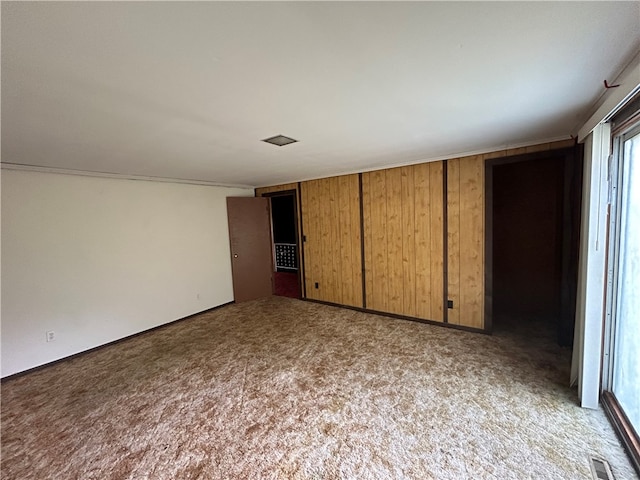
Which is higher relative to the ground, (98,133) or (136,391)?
(98,133)

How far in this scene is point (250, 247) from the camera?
544cm

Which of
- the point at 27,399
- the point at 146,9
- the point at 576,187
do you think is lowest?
the point at 27,399

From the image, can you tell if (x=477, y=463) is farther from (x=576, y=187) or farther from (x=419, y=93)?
(x=576, y=187)

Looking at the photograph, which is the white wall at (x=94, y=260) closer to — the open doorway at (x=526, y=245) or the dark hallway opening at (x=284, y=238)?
the dark hallway opening at (x=284, y=238)

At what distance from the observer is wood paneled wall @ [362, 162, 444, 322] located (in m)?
3.69

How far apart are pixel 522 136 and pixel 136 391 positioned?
15.0 feet

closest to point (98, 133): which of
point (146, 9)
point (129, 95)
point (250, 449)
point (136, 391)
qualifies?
point (129, 95)

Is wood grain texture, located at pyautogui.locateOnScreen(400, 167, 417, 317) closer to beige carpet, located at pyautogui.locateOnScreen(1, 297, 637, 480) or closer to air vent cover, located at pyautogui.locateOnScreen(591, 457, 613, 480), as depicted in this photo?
beige carpet, located at pyautogui.locateOnScreen(1, 297, 637, 480)

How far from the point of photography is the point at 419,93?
1643 millimetres

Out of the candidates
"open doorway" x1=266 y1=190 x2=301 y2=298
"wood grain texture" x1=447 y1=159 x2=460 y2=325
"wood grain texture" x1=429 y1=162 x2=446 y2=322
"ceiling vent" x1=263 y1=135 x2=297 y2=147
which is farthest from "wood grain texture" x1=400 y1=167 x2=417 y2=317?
"open doorway" x1=266 y1=190 x2=301 y2=298

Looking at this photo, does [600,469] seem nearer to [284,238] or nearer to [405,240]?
[405,240]

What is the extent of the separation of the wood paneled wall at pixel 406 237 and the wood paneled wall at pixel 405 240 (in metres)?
0.01

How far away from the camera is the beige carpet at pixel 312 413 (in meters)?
1.70

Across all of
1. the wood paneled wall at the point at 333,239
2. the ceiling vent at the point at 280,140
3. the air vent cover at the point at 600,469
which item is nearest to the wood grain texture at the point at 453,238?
the wood paneled wall at the point at 333,239
